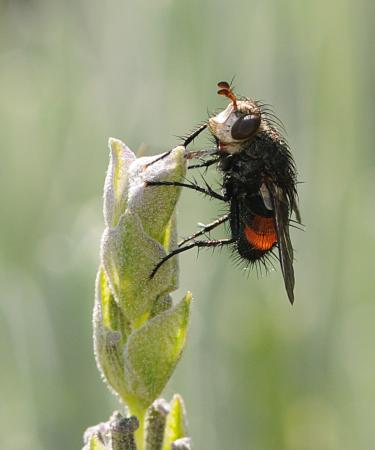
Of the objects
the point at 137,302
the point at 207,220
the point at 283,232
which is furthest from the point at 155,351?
the point at 207,220

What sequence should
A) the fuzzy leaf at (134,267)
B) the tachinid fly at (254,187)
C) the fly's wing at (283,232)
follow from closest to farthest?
the fuzzy leaf at (134,267)
the fly's wing at (283,232)
the tachinid fly at (254,187)

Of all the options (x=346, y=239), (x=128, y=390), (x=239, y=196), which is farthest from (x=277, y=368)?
(x=128, y=390)

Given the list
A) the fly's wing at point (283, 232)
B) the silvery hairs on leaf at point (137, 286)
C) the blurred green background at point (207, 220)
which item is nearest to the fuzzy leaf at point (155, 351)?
the silvery hairs on leaf at point (137, 286)

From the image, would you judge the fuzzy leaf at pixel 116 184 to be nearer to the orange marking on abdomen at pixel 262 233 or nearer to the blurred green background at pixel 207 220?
the orange marking on abdomen at pixel 262 233

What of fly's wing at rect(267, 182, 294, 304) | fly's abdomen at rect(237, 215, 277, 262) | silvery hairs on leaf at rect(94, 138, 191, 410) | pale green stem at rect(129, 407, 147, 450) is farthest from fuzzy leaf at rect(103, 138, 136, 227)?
fly's abdomen at rect(237, 215, 277, 262)

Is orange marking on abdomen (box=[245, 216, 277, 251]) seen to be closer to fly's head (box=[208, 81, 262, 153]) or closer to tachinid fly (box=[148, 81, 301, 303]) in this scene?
tachinid fly (box=[148, 81, 301, 303])

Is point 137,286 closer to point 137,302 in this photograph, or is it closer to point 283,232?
point 137,302
